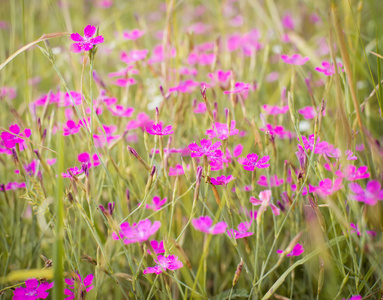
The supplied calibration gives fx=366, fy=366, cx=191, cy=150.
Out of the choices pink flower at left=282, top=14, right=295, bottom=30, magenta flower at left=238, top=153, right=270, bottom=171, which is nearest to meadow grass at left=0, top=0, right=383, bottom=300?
magenta flower at left=238, top=153, right=270, bottom=171

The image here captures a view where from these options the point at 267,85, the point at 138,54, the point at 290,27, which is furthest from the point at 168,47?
the point at 290,27

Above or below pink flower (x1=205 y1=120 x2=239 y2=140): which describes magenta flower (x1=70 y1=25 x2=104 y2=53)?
above

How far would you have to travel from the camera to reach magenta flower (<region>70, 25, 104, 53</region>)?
0.68 meters

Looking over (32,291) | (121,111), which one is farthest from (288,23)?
(32,291)

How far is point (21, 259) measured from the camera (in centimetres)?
90

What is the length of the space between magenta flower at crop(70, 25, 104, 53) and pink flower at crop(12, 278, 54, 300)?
455 millimetres

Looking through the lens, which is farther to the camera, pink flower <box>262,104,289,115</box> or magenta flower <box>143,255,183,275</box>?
pink flower <box>262,104,289,115</box>

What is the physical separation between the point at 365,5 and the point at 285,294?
1728 millimetres

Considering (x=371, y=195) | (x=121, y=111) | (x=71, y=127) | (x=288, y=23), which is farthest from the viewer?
(x=288, y=23)

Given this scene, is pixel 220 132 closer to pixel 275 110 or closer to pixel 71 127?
pixel 275 110

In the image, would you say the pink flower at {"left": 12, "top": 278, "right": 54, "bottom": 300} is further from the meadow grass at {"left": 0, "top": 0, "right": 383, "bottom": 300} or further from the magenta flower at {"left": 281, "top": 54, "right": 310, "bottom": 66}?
the magenta flower at {"left": 281, "top": 54, "right": 310, "bottom": 66}

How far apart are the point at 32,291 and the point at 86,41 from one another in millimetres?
492

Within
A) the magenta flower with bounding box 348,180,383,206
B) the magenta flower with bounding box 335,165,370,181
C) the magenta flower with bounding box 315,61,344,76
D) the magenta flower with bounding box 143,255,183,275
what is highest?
the magenta flower with bounding box 315,61,344,76

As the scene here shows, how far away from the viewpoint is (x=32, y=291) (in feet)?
2.28
